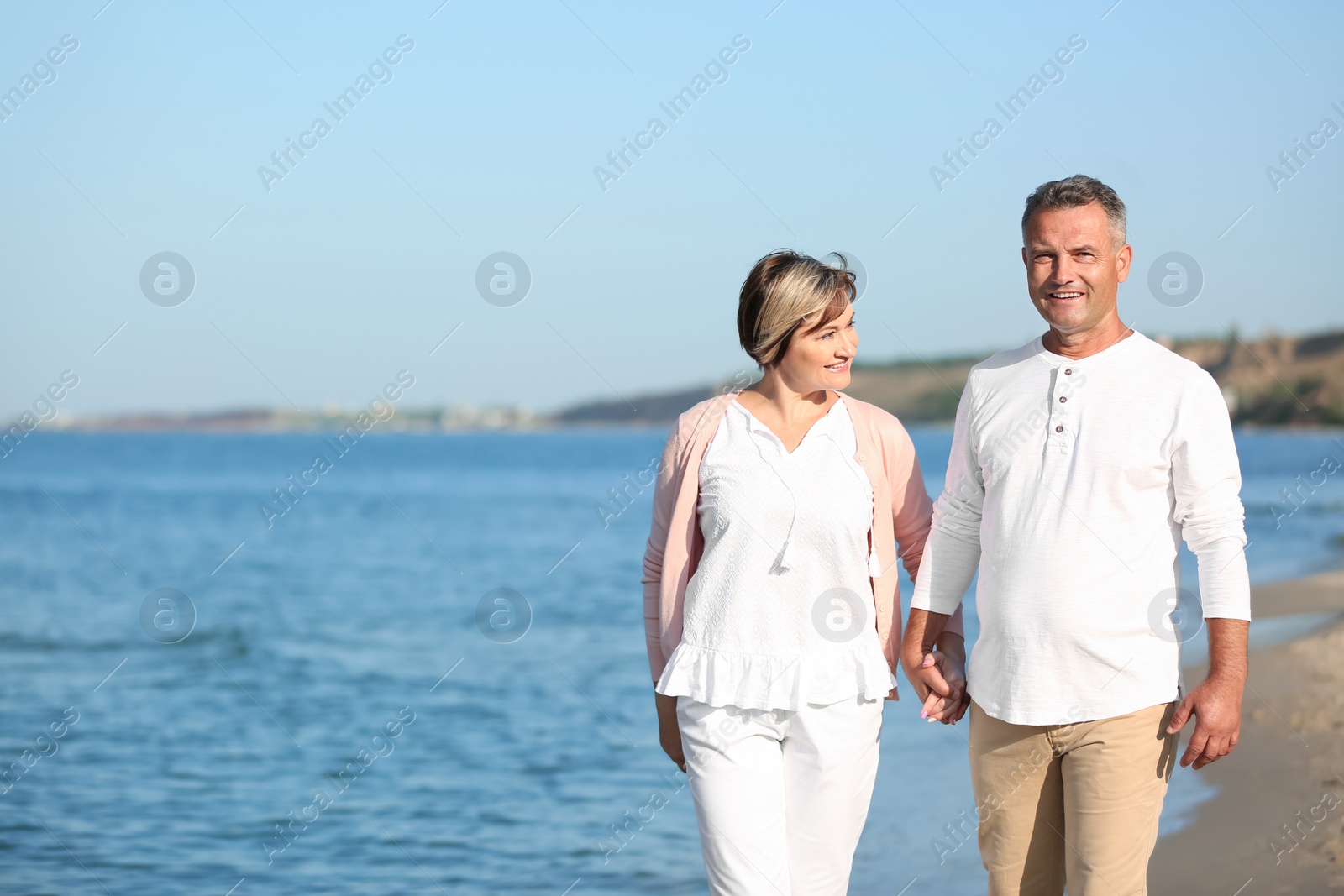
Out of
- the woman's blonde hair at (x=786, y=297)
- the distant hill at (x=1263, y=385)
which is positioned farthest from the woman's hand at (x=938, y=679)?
the distant hill at (x=1263, y=385)

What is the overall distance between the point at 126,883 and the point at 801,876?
14.5 ft

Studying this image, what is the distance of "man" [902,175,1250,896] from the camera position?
8.41ft

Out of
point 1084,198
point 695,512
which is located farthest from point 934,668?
point 1084,198

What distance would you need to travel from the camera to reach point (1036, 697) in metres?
2.62

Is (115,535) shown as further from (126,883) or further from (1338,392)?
(1338,392)

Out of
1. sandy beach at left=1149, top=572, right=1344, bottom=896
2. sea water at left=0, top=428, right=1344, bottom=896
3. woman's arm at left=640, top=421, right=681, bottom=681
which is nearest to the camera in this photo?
woman's arm at left=640, top=421, right=681, bottom=681

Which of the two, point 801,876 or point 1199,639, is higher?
point 1199,639

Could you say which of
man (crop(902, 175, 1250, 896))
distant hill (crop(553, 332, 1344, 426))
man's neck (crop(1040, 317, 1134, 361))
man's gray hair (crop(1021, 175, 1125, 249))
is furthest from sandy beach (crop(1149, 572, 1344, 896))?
distant hill (crop(553, 332, 1344, 426))

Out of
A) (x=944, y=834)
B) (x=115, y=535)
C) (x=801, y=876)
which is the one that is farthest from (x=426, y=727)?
(x=115, y=535)

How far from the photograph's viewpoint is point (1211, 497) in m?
2.55

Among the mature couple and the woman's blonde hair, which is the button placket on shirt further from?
the woman's blonde hair

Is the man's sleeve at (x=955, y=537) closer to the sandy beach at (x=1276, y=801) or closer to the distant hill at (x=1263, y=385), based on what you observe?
the sandy beach at (x=1276, y=801)

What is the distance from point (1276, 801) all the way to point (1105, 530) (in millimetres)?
3570

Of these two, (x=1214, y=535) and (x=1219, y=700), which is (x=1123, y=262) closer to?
(x=1214, y=535)
